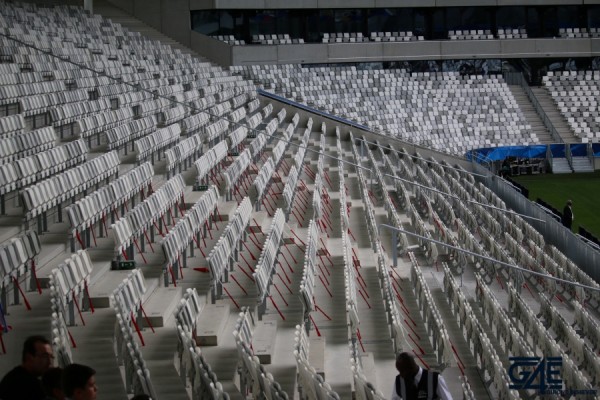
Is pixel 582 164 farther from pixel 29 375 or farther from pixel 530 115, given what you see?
pixel 29 375

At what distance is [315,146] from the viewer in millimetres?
17922

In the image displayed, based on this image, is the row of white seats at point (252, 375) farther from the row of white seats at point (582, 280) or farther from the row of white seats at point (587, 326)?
the row of white seats at point (582, 280)

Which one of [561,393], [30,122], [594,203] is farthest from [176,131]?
[594,203]

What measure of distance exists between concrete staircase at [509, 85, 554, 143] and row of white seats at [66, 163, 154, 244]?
16.7 meters

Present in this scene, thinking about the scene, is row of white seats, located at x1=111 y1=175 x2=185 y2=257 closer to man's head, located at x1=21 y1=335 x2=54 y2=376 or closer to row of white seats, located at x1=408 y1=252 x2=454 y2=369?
row of white seats, located at x1=408 y1=252 x2=454 y2=369

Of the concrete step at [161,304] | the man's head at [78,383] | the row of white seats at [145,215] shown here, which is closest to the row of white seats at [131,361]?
the concrete step at [161,304]

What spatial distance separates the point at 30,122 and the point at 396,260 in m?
4.28

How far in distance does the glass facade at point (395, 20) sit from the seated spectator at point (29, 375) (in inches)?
948

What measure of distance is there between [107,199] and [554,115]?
19407mm

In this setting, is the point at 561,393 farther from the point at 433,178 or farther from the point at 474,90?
the point at 474,90

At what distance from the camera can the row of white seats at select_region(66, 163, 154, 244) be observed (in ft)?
23.7

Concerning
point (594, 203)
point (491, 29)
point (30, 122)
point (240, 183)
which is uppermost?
point (491, 29)

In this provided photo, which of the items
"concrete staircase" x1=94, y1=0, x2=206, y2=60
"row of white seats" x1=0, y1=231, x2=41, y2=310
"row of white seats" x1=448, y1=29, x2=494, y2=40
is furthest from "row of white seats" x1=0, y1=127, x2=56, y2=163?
"row of white seats" x1=448, y1=29, x2=494, y2=40
